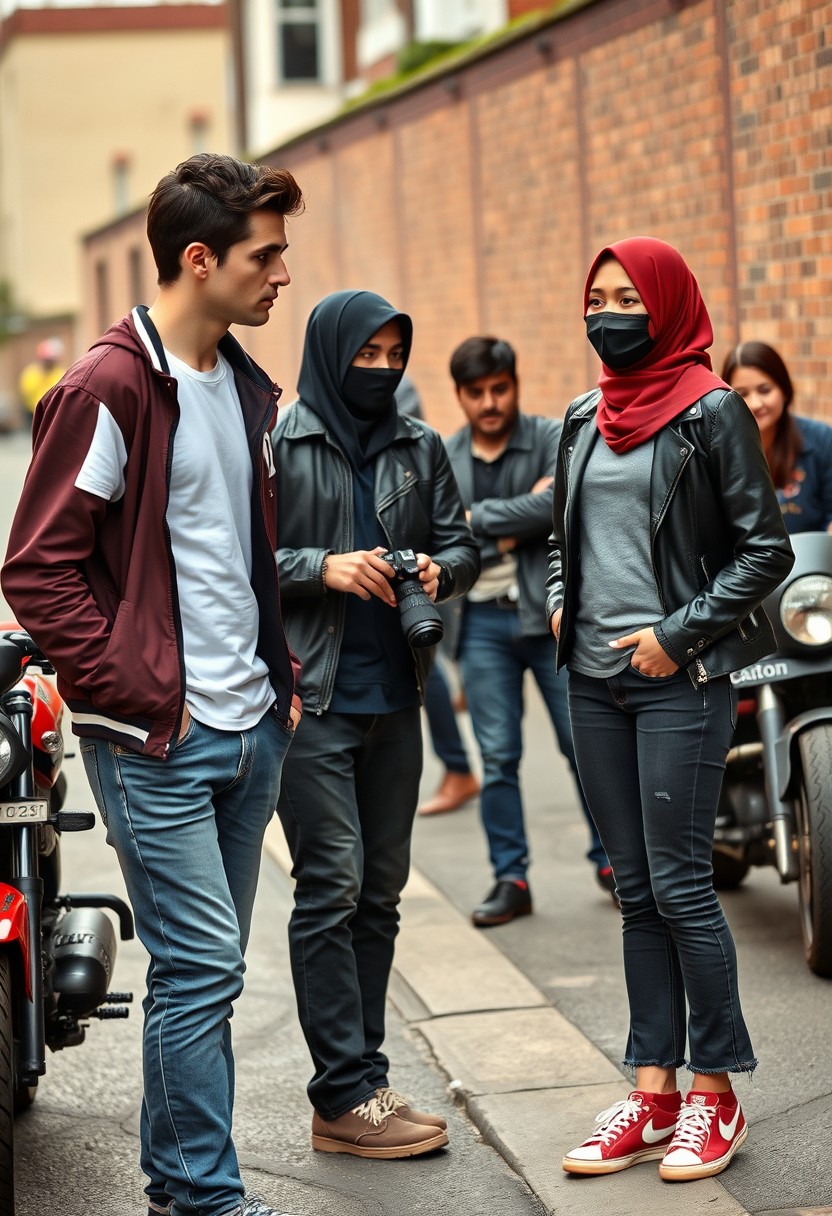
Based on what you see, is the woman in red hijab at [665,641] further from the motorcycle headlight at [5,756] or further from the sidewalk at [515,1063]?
the motorcycle headlight at [5,756]

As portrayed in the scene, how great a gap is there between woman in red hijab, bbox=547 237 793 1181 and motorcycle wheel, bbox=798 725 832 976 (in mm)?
1207

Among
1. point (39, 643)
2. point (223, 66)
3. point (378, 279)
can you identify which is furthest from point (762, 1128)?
point (223, 66)

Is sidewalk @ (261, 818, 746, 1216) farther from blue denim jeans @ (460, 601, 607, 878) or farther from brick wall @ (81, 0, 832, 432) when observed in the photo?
brick wall @ (81, 0, 832, 432)

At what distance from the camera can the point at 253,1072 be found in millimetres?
4809

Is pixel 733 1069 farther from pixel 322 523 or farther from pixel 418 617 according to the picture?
pixel 322 523

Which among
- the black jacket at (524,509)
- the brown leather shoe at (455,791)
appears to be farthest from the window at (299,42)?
the black jacket at (524,509)

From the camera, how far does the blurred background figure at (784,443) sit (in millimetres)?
5797

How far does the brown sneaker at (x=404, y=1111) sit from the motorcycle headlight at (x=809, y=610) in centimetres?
190

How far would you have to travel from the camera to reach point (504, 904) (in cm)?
610

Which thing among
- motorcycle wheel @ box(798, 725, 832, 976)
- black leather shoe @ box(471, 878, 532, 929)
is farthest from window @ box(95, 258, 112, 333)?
motorcycle wheel @ box(798, 725, 832, 976)

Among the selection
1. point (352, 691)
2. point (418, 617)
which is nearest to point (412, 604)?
point (418, 617)

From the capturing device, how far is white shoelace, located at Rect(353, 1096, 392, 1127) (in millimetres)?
4129

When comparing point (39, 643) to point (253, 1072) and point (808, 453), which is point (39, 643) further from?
point (808, 453)

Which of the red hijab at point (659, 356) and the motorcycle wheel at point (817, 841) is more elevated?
the red hijab at point (659, 356)
